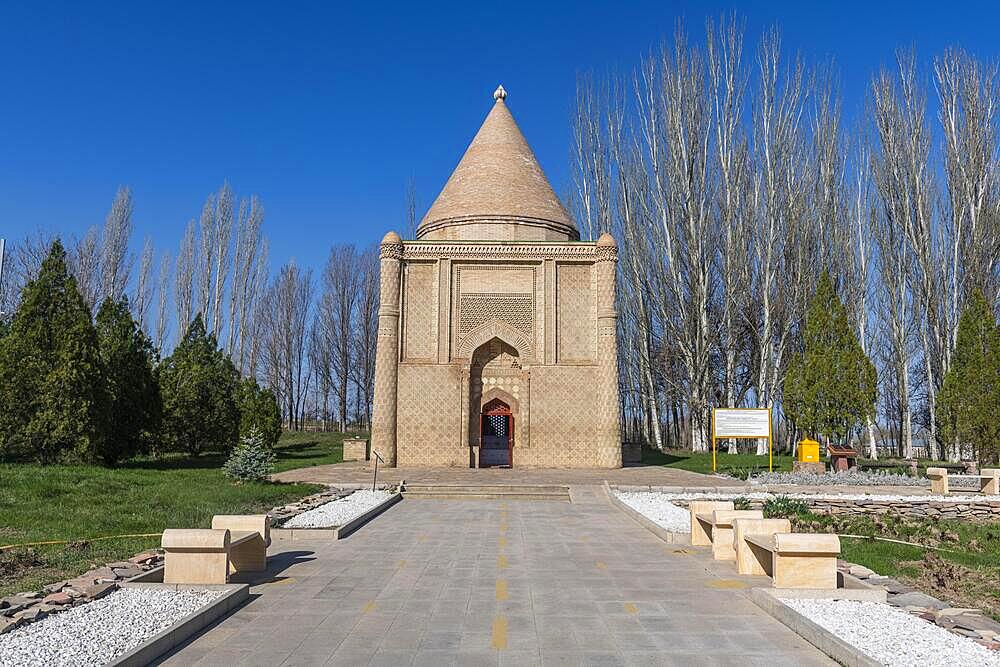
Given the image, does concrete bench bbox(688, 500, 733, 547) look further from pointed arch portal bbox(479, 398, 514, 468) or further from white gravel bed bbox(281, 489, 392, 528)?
pointed arch portal bbox(479, 398, 514, 468)

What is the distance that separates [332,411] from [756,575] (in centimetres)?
4012

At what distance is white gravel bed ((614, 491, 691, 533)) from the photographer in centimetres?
936

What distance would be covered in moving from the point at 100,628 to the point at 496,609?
2563 millimetres

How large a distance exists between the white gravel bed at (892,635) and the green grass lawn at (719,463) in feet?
39.1

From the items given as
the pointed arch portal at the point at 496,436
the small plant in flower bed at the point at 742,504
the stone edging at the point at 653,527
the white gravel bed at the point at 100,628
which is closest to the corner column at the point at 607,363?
the pointed arch portal at the point at 496,436

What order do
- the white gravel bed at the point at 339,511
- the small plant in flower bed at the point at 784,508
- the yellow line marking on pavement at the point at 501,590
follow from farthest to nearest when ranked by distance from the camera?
the small plant in flower bed at the point at 784,508 < the white gravel bed at the point at 339,511 < the yellow line marking on pavement at the point at 501,590

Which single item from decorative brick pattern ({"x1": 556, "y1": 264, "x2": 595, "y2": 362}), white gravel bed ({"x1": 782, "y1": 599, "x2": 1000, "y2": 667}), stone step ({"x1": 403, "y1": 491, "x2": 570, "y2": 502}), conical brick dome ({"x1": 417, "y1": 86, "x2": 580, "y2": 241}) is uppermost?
conical brick dome ({"x1": 417, "y1": 86, "x2": 580, "y2": 241})

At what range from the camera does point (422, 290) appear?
2039 cm

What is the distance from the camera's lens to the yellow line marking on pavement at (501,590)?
5.66m

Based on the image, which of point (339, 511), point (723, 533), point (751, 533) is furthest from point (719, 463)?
point (751, 533)

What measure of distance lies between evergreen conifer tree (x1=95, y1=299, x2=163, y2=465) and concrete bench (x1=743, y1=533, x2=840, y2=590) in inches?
613

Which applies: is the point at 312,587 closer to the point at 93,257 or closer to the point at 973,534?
the point at 973,534

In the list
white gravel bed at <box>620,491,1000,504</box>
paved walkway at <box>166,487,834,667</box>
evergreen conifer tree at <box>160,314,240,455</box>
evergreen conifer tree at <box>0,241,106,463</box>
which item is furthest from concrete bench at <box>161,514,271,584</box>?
evergreen conifer tree at <box>160,314,240,455</box>

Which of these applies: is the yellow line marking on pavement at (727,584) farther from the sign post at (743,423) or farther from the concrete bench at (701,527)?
the sign post at (743,423)
